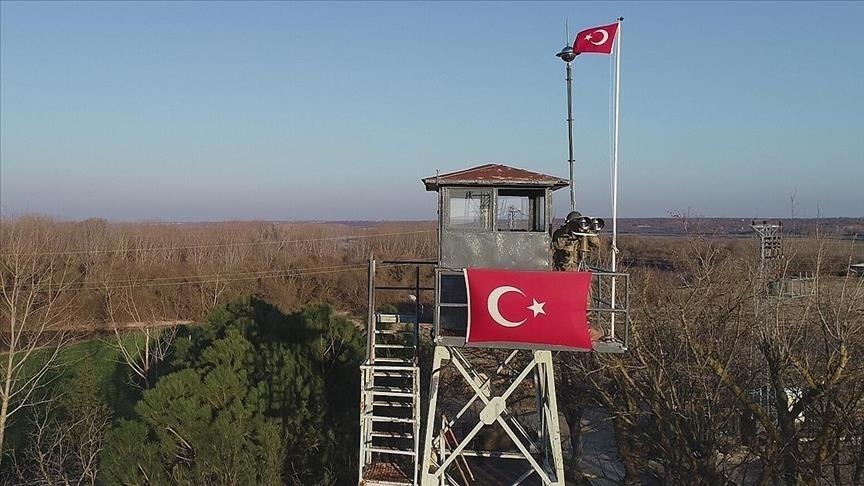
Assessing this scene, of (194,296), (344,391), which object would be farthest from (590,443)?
(194,296)

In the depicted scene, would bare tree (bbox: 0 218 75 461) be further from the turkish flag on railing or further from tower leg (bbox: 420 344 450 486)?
the turkish flag on railing

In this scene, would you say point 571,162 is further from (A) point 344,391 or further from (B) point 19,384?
(B) point 19,384

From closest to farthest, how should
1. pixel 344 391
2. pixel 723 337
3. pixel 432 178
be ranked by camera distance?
pixel 432 178
pixel 723 337
pixel 344 391

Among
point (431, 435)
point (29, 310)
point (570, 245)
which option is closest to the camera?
point (570, 245)

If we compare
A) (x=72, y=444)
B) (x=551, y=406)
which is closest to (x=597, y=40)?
(x=551, y=406)

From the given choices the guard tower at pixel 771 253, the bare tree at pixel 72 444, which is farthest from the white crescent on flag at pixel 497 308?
the bare tree at pixel 72 444

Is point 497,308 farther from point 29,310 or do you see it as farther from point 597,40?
point 29,310

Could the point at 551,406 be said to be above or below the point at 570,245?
below
